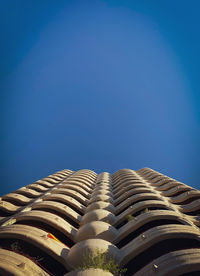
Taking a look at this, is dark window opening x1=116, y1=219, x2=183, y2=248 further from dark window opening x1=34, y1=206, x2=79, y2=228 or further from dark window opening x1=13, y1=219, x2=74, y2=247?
dark window opening x1=34, y1=206, x2=79, y2=228

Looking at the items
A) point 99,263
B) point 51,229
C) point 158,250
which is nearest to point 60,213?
point 51,229

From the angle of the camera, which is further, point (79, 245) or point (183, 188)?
point (183, 188)

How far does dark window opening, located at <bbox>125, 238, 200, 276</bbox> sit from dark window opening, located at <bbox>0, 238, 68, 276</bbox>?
4.06 metres

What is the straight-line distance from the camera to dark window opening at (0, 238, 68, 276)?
1148 cm

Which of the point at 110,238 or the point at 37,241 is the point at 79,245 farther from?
the point at 110,238

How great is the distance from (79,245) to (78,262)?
3.57 ft

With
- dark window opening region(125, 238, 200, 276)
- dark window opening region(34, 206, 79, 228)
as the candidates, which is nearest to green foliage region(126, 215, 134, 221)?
dark window opening region(34, 206, 79, 228)

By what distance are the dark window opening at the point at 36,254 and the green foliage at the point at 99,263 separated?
174 centimetres

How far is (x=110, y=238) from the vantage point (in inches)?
581

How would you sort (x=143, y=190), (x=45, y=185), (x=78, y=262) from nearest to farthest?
1. (x=78, y=262)
2. (x=143, y=190)
3. (x=45, y=185)

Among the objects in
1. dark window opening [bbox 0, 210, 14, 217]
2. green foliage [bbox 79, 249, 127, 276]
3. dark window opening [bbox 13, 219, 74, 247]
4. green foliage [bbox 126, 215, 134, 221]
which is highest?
dark window opening [bbox 0, 210, 14, 217]

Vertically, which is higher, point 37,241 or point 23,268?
point 37,241

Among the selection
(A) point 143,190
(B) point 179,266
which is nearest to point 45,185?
(A) point 143,190

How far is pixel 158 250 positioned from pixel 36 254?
738cm
